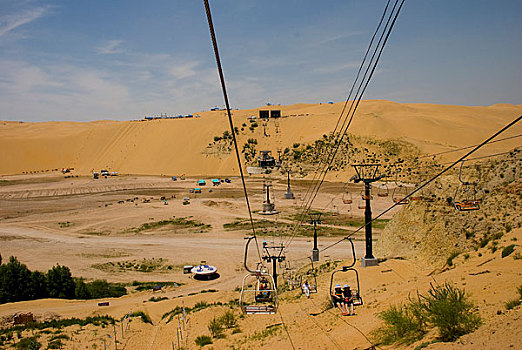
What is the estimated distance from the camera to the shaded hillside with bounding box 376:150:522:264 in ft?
69.1

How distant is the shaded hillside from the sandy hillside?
2675 inches

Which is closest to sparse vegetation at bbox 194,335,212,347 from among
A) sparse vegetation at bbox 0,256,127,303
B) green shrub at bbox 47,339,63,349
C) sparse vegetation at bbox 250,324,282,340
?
sparse vegetation at bbox 250,324,282,340

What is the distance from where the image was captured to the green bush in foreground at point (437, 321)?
915 centimetres

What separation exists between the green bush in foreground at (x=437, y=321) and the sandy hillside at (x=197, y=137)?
87127 millimetres

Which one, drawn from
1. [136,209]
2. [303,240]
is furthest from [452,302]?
[136,209]

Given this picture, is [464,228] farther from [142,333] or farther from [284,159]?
[284,159]

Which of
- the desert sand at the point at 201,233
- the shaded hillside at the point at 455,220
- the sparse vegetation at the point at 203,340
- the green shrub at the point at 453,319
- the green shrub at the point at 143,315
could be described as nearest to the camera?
the green shrub at the point at 453,319

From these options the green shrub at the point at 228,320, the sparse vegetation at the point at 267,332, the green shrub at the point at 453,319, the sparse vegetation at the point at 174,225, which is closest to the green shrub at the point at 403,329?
the green shrub at the point at 453,319

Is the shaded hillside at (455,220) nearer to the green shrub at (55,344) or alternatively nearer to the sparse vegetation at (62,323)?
the sparse vegetation at (62,323)

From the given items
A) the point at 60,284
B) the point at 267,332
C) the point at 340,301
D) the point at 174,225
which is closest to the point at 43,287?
the point at 60,284

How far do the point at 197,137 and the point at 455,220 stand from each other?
360 feet

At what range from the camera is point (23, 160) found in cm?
12912

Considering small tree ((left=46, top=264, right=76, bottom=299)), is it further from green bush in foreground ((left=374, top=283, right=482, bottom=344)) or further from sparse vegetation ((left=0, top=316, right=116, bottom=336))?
green bush in foreground ((left=374, top=283, right=482, bottom=344))

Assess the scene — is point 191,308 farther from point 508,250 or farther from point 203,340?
point 508,250
